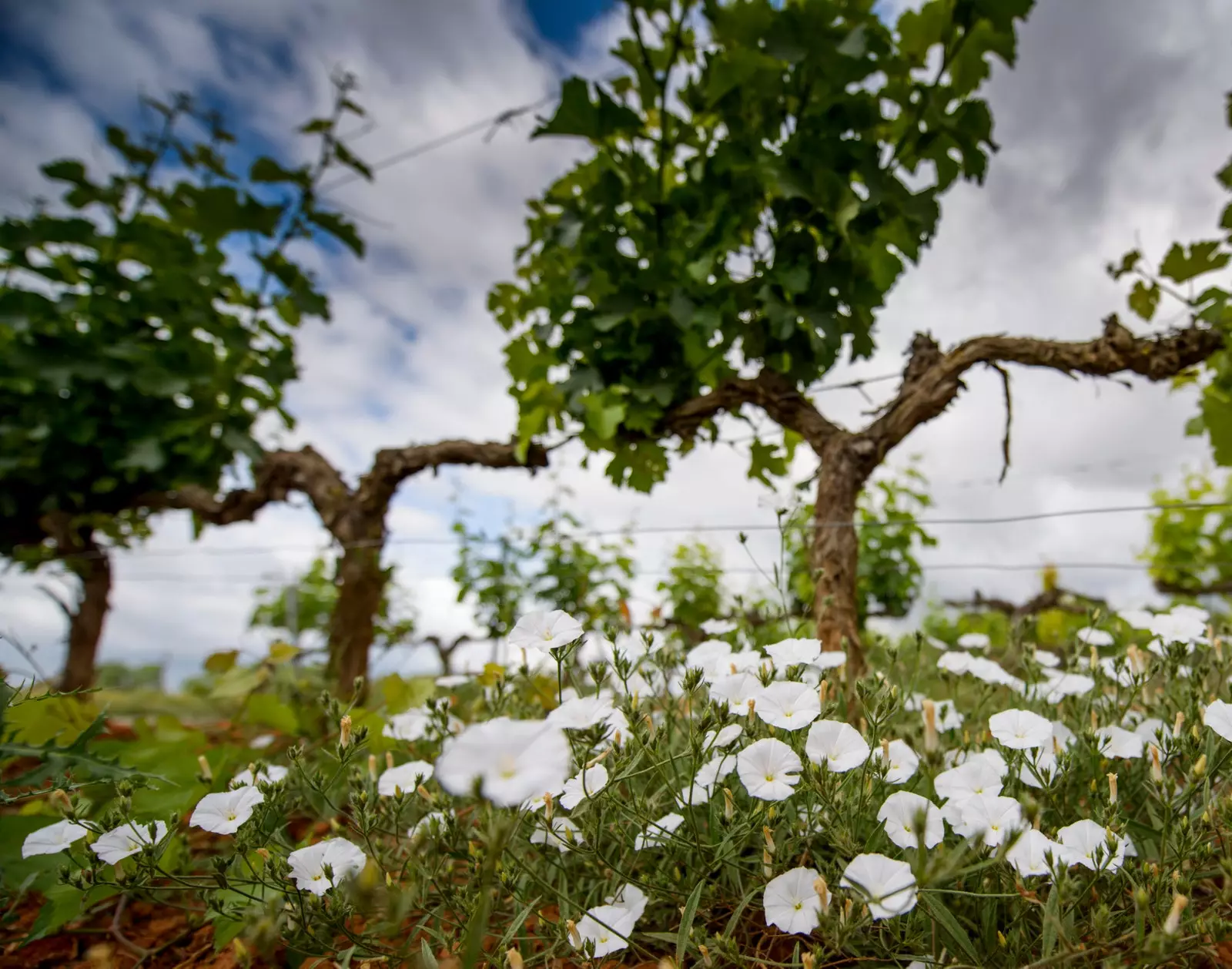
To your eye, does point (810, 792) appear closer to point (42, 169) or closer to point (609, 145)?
point (609, 145)

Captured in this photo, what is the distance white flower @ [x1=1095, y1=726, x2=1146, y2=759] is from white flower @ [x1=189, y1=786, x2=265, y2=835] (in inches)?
54.4

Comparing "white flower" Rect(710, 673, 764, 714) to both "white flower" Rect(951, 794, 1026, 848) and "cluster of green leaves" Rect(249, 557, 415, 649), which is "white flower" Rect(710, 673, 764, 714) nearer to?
"white flower" Rect(951, 794, 1026, 848)

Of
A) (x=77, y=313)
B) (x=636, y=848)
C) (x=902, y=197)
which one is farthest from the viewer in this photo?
(x=77, y=313)

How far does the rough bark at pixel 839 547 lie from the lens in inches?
71.0

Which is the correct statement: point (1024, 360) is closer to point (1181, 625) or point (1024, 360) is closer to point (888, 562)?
point (1181, 625)

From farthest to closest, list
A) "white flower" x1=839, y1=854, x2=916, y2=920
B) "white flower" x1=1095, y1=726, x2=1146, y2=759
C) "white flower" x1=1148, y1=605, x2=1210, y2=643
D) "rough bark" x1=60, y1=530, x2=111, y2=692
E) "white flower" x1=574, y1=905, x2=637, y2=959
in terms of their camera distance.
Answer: "rough bark" x1=60, y1=530, x2=111, y2=692
"white flower" x1=1148, y1=605, x2=1210, y2=643
"white flower" x1=1095, y1=726, x2=1146, y2=759
"white flower" x1=574, y1=905, x2=637, y2=959
"white flower" x1=839, y1=854, x2=916, y2=920

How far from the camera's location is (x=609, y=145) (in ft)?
7.38

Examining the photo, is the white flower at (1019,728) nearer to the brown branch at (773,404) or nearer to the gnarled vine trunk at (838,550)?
the gnarled vine trunk at (838,550)

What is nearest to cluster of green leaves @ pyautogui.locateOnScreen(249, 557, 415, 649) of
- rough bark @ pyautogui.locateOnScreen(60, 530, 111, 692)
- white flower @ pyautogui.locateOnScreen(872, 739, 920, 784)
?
rough bark @ pyautogui.locateOnScreen(60, 530, 111, 692)

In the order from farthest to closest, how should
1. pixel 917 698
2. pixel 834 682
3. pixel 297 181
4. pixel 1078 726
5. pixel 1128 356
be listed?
1. pixel 297 181
2. pixel 1128 356
3. pixel 917 698
4. pixel 834 682
5. pixel 1078 726

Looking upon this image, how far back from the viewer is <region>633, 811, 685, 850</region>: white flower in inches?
39.8

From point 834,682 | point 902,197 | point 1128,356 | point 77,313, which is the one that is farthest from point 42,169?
point 1128,356

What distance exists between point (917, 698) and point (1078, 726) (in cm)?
37

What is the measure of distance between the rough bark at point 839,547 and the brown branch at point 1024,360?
3.5 inches
